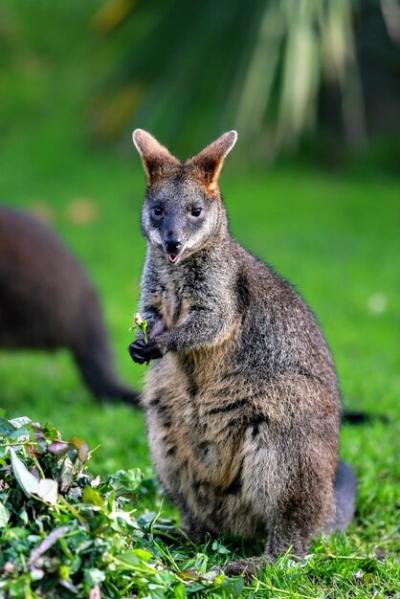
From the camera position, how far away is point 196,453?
162 inches

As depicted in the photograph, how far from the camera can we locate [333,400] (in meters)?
4.24

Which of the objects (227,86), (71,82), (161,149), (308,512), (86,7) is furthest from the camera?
(86,7)

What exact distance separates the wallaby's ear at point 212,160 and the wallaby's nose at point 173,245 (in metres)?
0.35

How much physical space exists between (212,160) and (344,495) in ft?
4.93

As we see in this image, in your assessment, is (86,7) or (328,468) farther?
(86,7)

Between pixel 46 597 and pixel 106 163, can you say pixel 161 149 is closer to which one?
pixel 46 597

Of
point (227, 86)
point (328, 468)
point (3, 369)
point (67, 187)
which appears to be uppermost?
point (227, 86)

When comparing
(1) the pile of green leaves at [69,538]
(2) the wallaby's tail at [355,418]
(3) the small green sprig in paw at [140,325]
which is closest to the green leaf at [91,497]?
(1) the pile of green leaves at [69,538]

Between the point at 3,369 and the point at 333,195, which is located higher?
the point at 333,195

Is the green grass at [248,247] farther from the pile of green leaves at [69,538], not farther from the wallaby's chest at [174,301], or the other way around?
the wallaby's chest at [174,301]

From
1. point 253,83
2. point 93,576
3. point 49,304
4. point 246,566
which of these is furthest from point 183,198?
point 253,83

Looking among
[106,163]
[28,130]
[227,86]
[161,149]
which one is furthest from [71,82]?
[161,149]

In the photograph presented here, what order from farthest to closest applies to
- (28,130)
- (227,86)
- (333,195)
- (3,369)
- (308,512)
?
(28,130) → (333,195) → (227,86) → (3,369) → (308,512)

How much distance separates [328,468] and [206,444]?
0.48m
